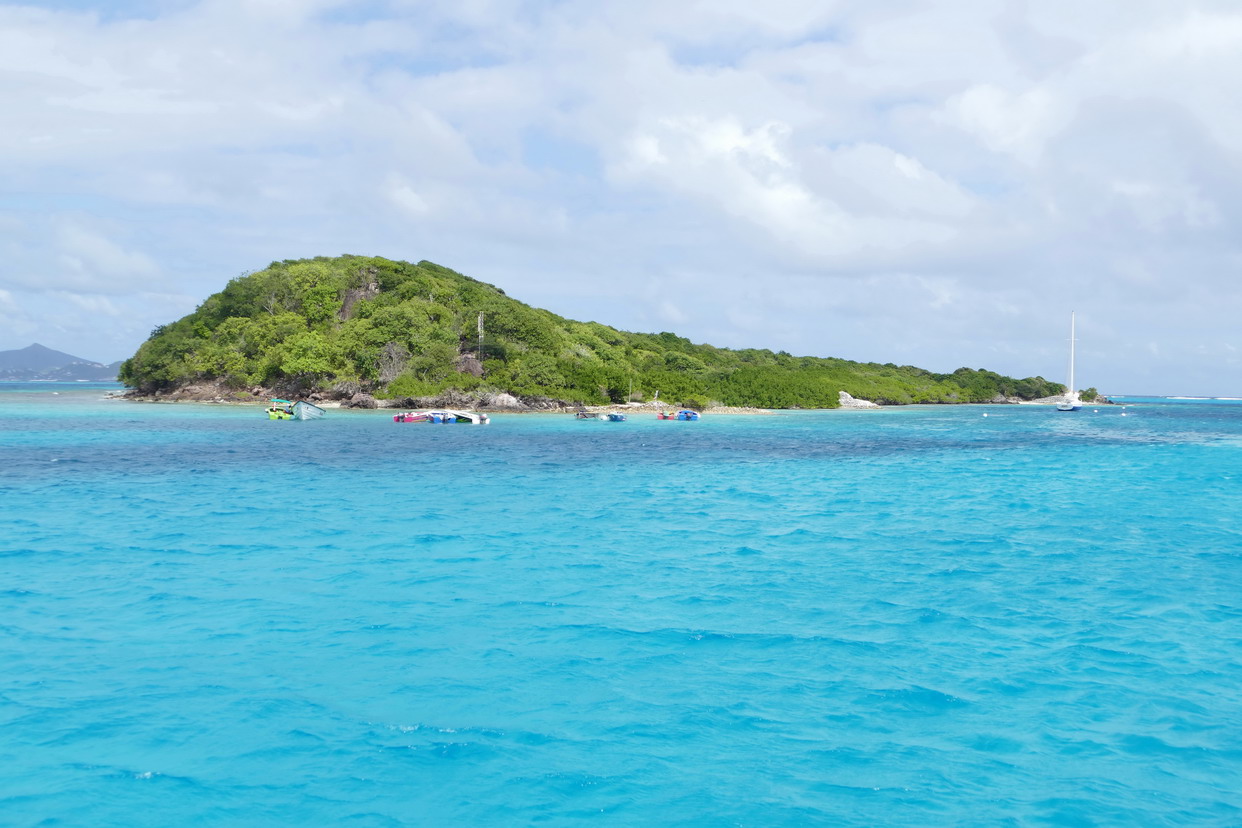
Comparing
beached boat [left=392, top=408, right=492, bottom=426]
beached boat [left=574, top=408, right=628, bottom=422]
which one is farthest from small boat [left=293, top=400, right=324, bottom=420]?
beached boat [left=574, top=408, right=628, bottom=422]

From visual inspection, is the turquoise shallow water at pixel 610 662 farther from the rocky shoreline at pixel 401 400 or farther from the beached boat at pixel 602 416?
the rocky shoreline at pixel 401 400

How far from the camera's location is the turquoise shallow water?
7.13 metres

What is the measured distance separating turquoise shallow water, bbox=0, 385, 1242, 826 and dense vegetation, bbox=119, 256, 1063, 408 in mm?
60893

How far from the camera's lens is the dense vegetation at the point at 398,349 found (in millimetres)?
84500

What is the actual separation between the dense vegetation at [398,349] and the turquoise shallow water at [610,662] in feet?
200

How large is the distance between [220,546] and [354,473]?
42.5 ft

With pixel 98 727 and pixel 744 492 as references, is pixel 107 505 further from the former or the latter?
pixel 744 492

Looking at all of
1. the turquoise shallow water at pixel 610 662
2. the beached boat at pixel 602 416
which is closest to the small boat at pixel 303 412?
the beached boat at pixel 602 416

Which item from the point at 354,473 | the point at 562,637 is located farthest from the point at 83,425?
the point at 562,637

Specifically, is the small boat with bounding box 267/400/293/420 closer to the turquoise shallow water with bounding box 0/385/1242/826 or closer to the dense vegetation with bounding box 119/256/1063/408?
the dense vegetation with bounding box 119/256/1063/408

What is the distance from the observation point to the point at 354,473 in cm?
2970

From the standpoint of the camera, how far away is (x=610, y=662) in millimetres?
10266

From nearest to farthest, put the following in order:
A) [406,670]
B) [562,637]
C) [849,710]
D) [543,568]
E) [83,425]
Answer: [849,710] → [406,670] → [562,637] → [543,568] → [83,425]

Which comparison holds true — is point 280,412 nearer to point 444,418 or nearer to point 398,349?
point 444,418
